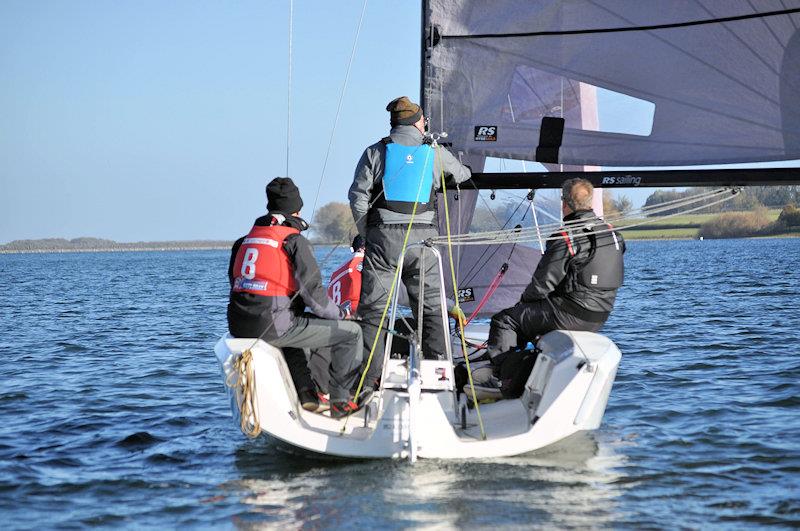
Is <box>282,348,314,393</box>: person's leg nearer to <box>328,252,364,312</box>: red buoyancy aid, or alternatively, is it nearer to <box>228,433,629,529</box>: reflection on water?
<box>228,433,629,529</box>: reflection on water

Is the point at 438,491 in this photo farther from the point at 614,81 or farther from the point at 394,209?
the point at 614,81

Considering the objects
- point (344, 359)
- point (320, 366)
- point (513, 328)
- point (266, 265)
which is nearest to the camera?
point (266, 265)

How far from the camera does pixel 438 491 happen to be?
5.05 metres

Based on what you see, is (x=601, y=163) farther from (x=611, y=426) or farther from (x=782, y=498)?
(x=782, y=498)

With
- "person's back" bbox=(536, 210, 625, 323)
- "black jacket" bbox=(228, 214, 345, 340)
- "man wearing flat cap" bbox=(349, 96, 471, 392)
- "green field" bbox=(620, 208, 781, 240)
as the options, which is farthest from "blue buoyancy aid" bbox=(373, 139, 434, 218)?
"green field" bbox=(620, 208, 781, 240)

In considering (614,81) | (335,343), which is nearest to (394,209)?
(335,343)

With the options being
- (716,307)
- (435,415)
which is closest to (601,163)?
(435,415)

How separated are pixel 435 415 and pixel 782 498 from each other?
68.4 inches

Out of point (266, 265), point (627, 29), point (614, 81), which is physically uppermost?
point (627, 29)

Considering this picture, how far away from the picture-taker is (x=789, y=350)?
10734 mm

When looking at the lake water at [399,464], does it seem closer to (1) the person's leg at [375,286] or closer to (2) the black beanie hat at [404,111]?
(1) the person's leg at [375,286]

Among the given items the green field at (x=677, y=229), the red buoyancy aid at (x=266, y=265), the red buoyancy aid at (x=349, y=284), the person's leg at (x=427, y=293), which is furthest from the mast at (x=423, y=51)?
the green field at (x=677, y=229)

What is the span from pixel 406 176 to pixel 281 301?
1.17 meters

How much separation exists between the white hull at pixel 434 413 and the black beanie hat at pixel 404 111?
1.60m
